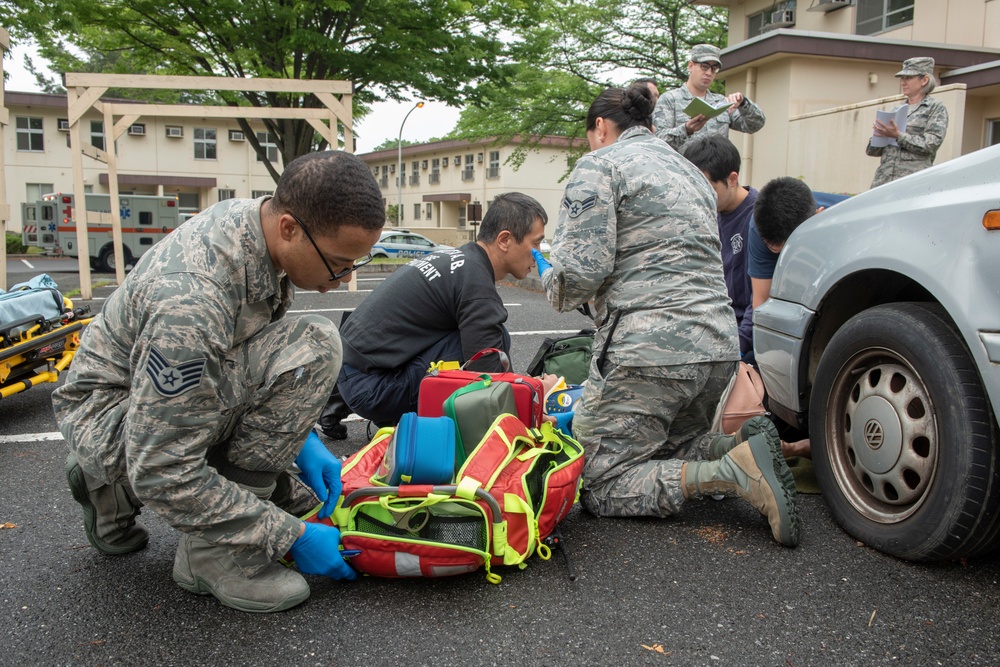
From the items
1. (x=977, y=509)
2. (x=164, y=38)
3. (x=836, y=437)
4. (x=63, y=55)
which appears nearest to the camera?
(x=977, y=509)

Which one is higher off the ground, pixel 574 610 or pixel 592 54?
pixel 592 54

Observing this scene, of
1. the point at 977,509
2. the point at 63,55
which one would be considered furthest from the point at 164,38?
the point at 977,509

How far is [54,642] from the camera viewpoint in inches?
75.4

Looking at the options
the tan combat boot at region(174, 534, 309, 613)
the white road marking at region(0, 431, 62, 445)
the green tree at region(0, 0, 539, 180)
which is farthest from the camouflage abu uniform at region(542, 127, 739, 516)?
the green tree at region(0, 0, 539, 180)

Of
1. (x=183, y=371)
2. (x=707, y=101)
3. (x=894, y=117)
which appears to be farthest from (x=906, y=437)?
(x=894, y=117)

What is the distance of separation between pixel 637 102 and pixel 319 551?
2.14m

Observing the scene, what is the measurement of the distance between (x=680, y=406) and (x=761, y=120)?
374 cm

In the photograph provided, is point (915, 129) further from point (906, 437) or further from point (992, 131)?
point (992, 131)

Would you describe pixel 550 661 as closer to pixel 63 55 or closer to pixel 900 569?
pixel 900 569

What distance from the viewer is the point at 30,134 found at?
3359cm

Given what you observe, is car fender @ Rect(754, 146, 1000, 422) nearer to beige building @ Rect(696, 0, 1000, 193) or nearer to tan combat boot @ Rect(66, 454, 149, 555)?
tan combat boot @ Rect(66, 454, 149, 555)

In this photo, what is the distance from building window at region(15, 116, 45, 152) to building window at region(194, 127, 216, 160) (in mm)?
6491

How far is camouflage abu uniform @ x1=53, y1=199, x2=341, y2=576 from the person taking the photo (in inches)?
72.2

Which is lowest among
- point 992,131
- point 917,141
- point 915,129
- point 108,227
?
point 108,227
